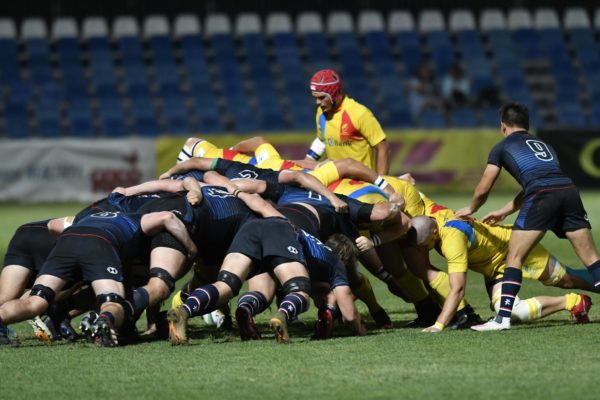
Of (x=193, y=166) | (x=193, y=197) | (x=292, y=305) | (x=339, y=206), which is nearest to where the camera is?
(x=292, y=305)

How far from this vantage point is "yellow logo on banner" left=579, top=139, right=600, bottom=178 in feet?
73.1

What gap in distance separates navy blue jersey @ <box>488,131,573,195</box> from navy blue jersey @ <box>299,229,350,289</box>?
141 centimetres

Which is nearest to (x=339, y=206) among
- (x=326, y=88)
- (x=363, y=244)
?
(x=363, y=244)

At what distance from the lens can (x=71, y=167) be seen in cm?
2223

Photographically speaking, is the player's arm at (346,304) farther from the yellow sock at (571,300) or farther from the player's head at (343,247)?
the yellow sock at (571,300)

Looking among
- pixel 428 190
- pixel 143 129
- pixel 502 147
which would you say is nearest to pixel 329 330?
pixel 502 147

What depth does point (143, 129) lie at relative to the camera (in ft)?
81.1

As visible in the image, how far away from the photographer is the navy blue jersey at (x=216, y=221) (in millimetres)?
8789

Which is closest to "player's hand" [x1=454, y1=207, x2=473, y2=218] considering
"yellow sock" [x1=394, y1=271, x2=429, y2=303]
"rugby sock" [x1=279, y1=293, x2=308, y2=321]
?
"yellow sock" [x1=394, y1=271, x2=429, y2=303]

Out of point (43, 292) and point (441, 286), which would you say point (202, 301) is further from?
point (441, 286)

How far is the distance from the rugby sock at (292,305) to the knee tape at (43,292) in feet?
5.14

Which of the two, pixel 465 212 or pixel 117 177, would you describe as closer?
pixel 465 212

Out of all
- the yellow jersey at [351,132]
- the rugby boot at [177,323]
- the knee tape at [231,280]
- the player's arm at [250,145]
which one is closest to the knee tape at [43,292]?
the rugby boot at [177,323]

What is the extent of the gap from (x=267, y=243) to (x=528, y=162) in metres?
2.03
